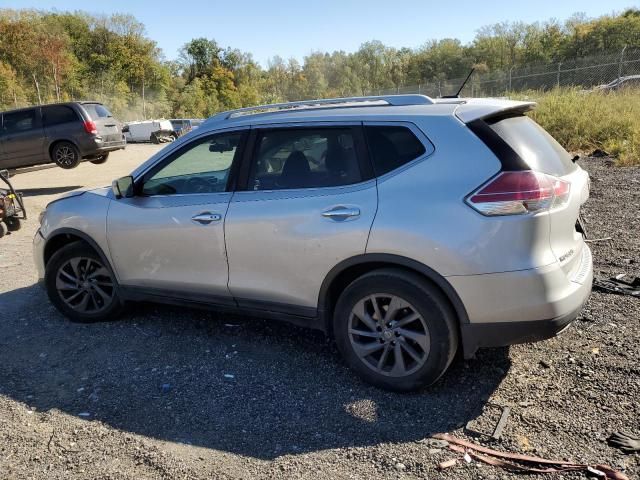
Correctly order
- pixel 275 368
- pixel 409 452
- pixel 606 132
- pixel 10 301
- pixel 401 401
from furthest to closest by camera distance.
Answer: pixel 606 132 → pixel 10 301 → pixel 275 368 → pixel 401 401 → pixel 409 452

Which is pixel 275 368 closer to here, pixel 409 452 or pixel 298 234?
pixel 298 234

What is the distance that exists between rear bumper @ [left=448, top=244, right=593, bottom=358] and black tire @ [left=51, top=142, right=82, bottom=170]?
14.0 metres

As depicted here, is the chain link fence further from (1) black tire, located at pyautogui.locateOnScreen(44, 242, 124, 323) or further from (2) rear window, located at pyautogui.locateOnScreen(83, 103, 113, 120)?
(1) black tire, located at pyautogui.locateOnScreen(44, 242, 124, 323)

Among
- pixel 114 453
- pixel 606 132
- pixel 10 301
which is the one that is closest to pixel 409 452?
pixel 114 453

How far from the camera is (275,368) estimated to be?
378 cm

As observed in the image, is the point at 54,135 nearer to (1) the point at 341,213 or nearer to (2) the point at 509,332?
(1) the point at 341,213

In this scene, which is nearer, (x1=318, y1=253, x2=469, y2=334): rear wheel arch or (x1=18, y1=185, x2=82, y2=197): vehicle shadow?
(x1=318, y1=253, x2=469, y2=334): rear wheel arch

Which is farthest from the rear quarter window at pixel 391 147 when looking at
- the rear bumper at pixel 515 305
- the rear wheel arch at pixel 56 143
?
the rear wheel arch at pixel 56 143

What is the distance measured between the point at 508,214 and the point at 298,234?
50.8 inches

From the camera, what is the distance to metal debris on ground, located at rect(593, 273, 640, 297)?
463cm

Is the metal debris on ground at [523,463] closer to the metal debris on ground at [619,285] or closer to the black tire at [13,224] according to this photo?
the metal debris on ground at [619,285]

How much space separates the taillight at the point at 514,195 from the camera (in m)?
2.89

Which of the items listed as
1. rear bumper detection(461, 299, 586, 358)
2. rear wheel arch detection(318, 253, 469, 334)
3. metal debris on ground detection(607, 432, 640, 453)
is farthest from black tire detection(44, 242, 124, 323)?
metal debris on ground detection(607, 432, 640, 453)

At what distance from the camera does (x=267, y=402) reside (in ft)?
11.0
